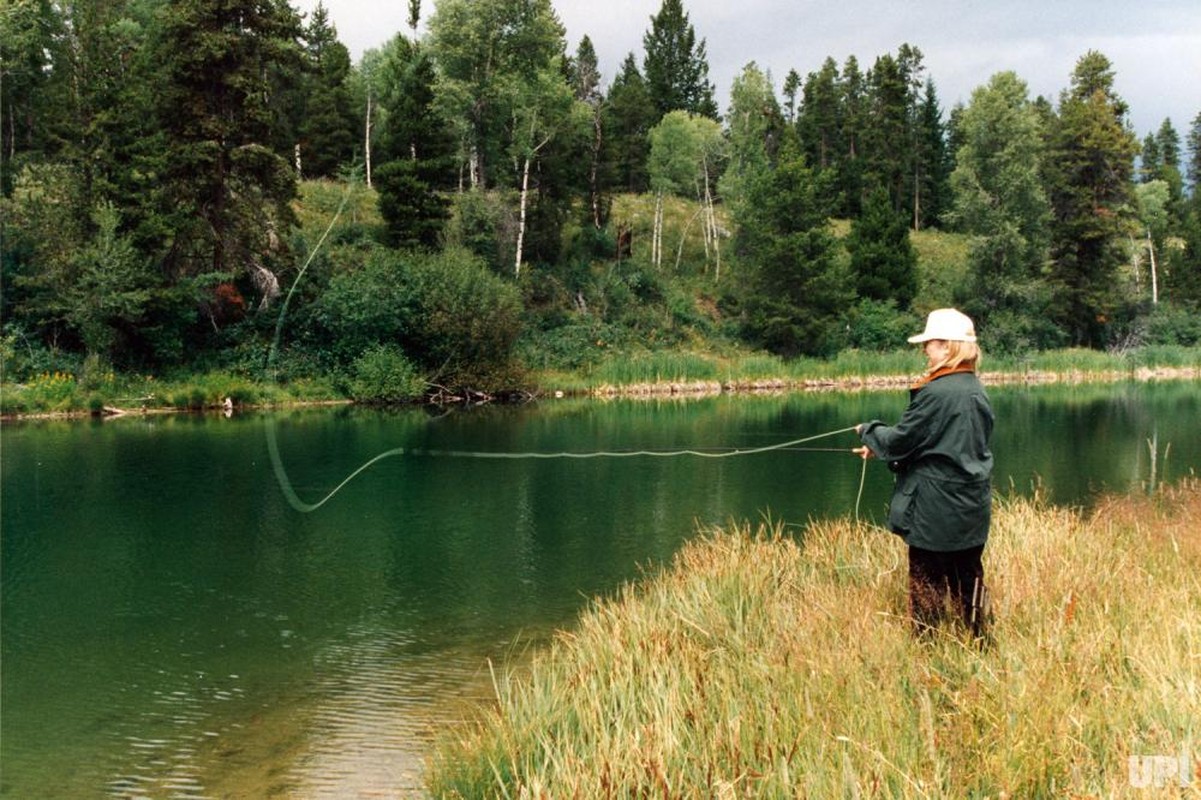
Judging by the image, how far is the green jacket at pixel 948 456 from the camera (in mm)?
5527

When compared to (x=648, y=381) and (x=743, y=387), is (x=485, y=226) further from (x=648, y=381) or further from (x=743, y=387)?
(x=743, y=387)

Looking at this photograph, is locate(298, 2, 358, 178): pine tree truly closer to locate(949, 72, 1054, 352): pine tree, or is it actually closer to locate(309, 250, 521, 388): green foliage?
locate(309, 250, 521, 388): green foliage

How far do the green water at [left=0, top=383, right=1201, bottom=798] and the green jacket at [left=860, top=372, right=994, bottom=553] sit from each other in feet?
10.4

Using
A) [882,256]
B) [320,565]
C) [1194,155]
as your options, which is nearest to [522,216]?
[882,256]

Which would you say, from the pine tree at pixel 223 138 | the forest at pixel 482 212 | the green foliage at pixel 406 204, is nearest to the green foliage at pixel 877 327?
the forest at pixel 482 212

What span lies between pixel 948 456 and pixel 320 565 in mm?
8472

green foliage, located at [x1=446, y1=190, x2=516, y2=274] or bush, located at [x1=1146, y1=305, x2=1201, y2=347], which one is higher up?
green foliage, located at [x1=446, y1=190, x2=516, y2=274]

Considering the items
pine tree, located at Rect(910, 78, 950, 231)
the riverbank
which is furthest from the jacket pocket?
pine tree, located at Rect(910, 78, 950, 231)

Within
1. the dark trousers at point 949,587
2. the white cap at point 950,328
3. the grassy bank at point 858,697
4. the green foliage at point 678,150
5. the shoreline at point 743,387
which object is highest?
the green foliage at point 678,150

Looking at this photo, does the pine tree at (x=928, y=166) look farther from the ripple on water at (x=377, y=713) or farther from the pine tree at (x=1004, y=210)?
the ripple on water at (x=377, y=713)

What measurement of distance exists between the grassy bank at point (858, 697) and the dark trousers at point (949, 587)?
16 centimetres

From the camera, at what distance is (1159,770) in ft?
12.3

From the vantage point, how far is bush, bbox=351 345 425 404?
116 ft

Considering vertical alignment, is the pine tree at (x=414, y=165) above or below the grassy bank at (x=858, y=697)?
above
